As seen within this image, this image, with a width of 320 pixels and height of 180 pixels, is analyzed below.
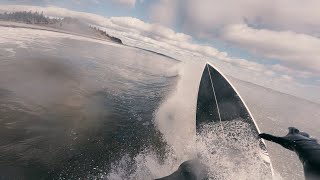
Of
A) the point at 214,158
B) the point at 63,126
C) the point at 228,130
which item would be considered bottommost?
the point at 63,126

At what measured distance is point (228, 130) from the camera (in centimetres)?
1578

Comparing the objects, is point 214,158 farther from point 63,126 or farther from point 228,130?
point 63,126

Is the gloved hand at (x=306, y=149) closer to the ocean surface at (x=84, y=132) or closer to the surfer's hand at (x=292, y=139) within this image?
the surfer's hand at (x=292, y=139)

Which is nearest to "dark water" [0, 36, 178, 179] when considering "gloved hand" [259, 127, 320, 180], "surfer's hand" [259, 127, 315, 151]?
"surfer's hand" [259, 127, 315, 151]

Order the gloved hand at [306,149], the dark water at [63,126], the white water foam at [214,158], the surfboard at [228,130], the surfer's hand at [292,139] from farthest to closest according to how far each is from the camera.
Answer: the surfboard at [228,130] < the white water foam at [214,158] < the dark water at [63,126] < the surfer's hand at [292,139] < the gloved hand at [306,149]

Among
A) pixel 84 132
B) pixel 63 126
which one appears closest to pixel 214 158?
pixel 84 132

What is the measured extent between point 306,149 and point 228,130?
27.5 ft

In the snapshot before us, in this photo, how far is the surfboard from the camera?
1402cm

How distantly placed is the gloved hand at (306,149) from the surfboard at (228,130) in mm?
5710

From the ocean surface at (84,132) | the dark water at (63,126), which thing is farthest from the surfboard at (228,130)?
the dark water at (63,126)

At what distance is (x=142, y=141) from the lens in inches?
730

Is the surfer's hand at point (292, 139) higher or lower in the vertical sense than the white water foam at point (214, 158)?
higher

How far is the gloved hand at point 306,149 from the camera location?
664 centimetres

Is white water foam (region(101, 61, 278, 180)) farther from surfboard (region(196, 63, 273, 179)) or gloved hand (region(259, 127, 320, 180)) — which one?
gloved hand (region(259, 127, 320, 180))
